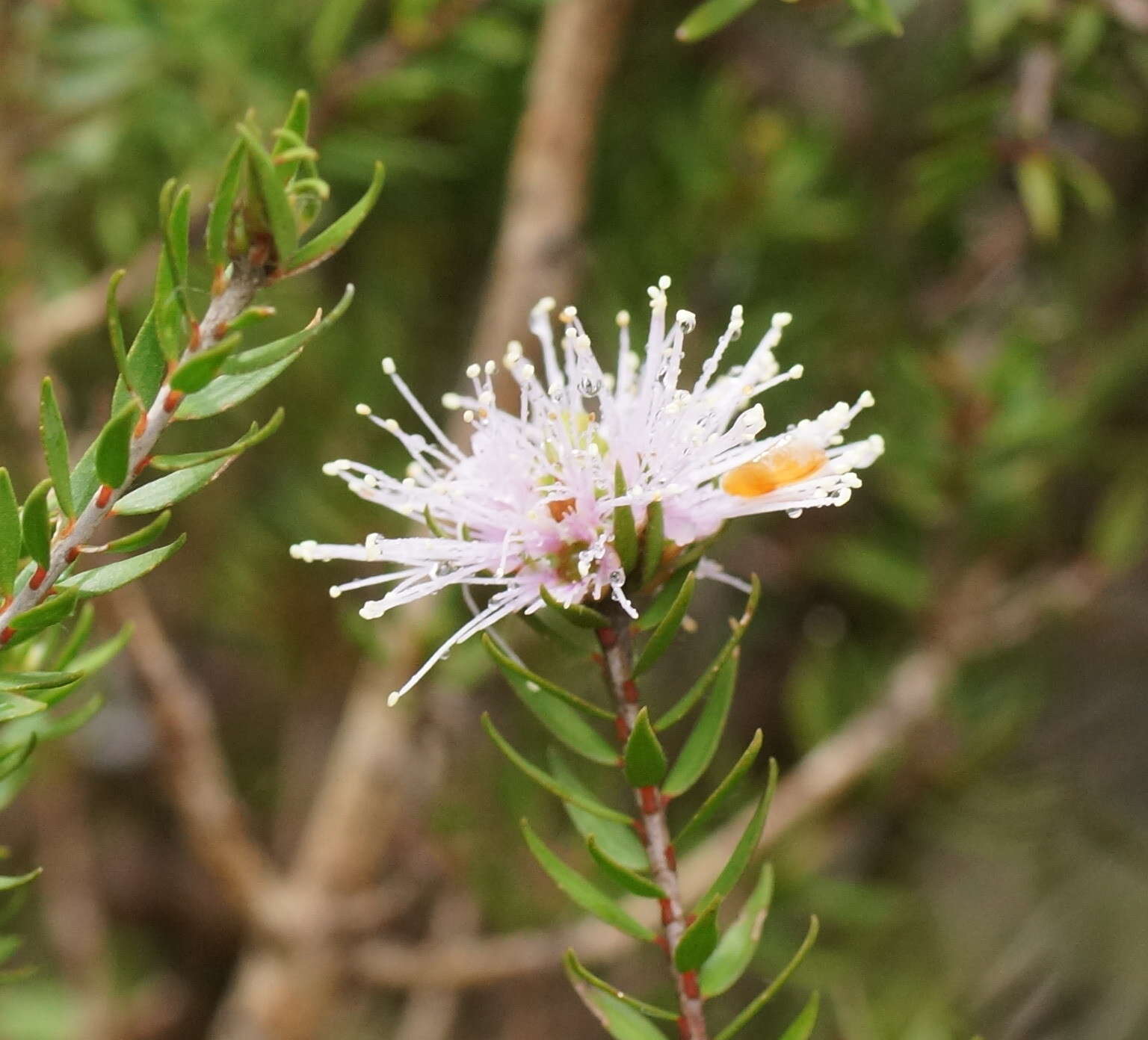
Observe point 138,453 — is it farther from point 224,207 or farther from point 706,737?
point 706,737

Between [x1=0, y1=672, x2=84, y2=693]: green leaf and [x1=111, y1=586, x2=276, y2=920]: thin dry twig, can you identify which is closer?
[x1=0, y1=672, x2=84, y2=693]: green leaf

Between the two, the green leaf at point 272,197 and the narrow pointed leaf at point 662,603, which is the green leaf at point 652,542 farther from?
the green leaf at point 272,197

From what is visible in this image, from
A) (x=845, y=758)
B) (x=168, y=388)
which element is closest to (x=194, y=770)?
(x=845, y=758)

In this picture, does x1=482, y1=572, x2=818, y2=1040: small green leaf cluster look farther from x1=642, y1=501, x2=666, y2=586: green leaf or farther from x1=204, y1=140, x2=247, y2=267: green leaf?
x1=204, y1=140, x2=247, y2=267: green leaf

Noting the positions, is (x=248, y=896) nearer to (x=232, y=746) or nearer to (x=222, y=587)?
(x=222, y=587)

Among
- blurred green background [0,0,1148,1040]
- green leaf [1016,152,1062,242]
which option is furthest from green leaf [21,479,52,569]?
green leaf [1016,152,1062,242]

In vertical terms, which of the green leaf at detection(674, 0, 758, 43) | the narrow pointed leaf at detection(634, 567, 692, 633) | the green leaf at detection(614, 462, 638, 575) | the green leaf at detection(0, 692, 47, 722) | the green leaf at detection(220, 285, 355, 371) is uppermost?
the green leaf at detection(220, 285, 355, 371)
